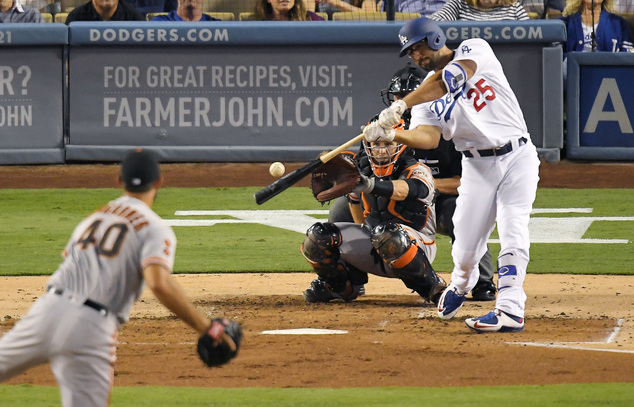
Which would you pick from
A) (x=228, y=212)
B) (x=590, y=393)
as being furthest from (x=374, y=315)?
(x=228, y=212)

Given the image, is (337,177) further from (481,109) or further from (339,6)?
(339,6)

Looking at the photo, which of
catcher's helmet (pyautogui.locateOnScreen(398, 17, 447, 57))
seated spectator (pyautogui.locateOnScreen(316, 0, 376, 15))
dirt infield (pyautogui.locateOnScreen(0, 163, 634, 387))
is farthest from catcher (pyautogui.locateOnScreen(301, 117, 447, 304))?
seated spectator (pyautogui.locateOnScreen(316, 0, 376, 15))

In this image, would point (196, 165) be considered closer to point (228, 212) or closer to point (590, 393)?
point (228, 212)

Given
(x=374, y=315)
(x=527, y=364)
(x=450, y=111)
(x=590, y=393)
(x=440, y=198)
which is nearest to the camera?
(x=590, y=393)

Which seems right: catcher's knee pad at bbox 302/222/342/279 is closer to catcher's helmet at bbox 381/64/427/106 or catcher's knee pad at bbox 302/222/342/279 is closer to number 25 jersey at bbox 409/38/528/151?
catcher's helmet at bbox 381/64/427/106

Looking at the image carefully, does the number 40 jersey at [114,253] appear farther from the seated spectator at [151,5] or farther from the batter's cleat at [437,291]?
the seated spectator at [151,5]
